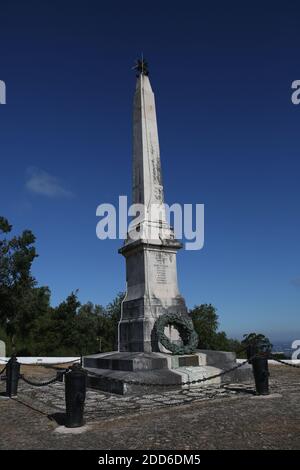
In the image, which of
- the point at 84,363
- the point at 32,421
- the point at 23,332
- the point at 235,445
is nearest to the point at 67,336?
the point at 23,332

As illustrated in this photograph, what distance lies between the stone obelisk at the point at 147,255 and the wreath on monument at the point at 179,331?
0.95 feet

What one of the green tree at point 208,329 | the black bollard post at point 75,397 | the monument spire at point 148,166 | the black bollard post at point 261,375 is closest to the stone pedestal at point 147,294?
the monument spire at point 148,166

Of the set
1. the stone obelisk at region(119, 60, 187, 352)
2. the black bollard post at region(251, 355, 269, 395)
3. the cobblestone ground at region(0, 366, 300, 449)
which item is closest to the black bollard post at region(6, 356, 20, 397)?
the cobblestone ground at region(0, 366, 300, 449)

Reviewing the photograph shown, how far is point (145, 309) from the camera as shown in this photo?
1227 cm

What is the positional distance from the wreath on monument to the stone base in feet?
0.85

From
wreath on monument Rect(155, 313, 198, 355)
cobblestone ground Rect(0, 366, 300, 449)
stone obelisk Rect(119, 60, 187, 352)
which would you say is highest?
stone obelisk Rect(119, 60, 187, 352)

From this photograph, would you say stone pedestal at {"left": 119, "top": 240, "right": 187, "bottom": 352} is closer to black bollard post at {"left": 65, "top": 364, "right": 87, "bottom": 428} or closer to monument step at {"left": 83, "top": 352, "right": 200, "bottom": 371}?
monument step at {"left": 83, "top": 352, "right": 200, "bottom": 371}

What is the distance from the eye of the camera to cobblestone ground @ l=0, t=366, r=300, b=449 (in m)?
5.35

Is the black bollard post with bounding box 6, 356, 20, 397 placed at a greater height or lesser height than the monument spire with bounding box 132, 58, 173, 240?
lesser

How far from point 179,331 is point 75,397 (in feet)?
21.1

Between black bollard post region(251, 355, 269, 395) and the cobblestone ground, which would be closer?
the cobblestone ground

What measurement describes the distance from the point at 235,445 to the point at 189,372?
557cm

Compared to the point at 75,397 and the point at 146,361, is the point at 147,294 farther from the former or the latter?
the point at 75,397
